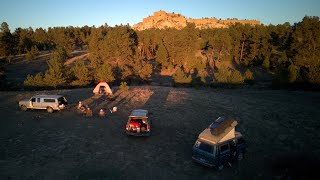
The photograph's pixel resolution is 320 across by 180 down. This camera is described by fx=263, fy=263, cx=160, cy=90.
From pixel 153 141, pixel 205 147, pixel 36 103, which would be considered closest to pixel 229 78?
pixel 153 141

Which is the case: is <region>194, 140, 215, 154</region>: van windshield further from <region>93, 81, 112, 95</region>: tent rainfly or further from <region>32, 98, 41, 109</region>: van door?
<region>93, 81, 112, 95</region>: tent rainfly

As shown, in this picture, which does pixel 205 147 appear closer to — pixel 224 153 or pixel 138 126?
pixel 224 153

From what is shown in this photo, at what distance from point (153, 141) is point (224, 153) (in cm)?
602

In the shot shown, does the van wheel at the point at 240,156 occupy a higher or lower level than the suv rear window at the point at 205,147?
lower

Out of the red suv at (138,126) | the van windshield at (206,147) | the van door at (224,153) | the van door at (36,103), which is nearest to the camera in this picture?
the van windshield at (206,147)

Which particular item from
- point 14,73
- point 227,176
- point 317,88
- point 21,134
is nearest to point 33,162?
point 21,134

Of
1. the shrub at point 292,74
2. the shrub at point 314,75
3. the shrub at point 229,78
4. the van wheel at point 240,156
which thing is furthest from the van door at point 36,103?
the shrub at point 314,75

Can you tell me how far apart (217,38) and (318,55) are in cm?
3092

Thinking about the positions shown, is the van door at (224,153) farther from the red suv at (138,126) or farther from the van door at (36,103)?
the van door at (36,103)

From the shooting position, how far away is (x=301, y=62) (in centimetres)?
4597

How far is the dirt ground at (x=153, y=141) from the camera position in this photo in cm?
1425

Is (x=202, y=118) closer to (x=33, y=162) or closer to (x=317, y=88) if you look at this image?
(x=33, y=162)

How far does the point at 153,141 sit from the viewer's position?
18688mm

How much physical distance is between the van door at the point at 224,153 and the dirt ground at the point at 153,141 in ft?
2.09
